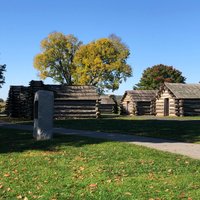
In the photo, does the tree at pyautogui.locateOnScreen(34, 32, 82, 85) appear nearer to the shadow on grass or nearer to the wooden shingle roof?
the wooden shingle roof

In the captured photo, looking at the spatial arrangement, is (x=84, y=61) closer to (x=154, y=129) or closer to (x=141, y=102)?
(x=141, y=102)

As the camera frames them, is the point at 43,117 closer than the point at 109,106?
Yes

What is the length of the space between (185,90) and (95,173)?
134 ft

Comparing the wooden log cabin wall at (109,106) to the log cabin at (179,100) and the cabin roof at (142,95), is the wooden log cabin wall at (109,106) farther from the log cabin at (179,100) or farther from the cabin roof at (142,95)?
the log cabin at (179,100)

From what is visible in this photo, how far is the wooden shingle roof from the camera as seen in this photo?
48.5m

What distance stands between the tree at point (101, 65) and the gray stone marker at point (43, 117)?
4851 cm

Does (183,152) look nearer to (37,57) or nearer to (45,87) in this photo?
(45,87)

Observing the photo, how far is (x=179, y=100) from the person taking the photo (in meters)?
48.5

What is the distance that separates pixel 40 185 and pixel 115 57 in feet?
195

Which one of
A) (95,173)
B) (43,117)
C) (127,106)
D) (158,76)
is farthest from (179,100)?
(158,76)

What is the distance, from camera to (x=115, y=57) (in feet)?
223

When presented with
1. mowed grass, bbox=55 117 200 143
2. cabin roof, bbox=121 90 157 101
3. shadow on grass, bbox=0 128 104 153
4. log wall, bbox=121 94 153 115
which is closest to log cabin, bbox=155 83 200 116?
log wall, bbox=121 94 153 115

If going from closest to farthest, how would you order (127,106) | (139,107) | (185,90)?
(185,90), (139,107), (127,106)

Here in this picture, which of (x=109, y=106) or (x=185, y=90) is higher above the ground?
(x=185, y=90)
